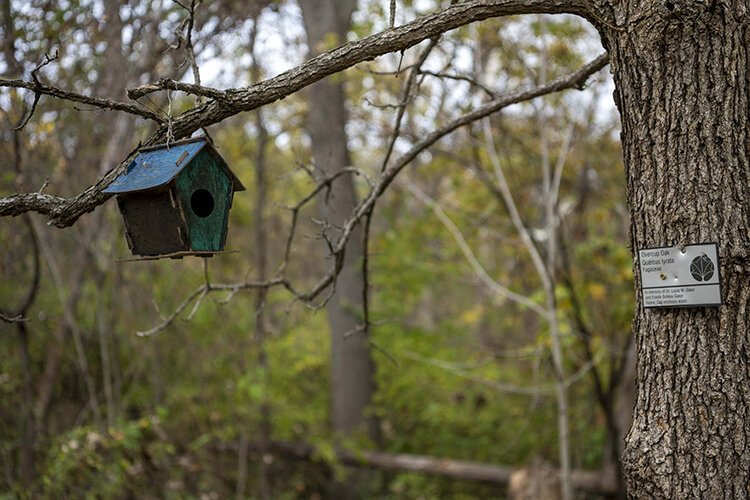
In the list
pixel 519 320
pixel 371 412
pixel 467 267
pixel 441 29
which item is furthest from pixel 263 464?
pixel 441 29

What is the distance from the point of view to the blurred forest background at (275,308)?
586 cm

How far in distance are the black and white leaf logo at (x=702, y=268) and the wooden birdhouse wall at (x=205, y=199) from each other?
1.64 meters

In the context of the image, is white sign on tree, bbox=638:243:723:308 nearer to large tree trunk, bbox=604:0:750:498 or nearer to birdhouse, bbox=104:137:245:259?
large tree trunk, bbox=604:0:750:498

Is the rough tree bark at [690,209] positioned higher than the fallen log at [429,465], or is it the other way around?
the rough tree bark at [690,209]

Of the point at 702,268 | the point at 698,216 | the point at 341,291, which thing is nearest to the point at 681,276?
the point at 702,268

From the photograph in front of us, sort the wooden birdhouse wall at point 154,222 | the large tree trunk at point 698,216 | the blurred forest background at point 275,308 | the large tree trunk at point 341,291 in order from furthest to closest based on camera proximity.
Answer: the large tree trunk at point 341,291 < the blurred forest background at point 275,308 < the wooden birdhouse wall at point 154,222 < the large tree trunk at point 698,216

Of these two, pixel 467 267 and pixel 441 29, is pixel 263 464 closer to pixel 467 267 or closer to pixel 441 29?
pixel 467 267

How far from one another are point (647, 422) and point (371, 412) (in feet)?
18.7

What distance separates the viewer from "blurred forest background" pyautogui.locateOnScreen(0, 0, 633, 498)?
19.2ft

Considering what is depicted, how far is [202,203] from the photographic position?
2.75 metres

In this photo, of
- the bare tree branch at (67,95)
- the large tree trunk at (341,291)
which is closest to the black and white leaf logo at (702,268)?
the bare tree branch at (67,95)

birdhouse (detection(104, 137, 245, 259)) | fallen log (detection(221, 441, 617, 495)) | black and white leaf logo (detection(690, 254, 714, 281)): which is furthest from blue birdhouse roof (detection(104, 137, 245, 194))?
fallen log (detection(221, 441, 617, 495))

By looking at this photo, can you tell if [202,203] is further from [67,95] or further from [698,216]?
[698,216]

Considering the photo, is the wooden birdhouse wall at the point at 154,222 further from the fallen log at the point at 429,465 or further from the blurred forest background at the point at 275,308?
the fallen log at the point at 429,465
